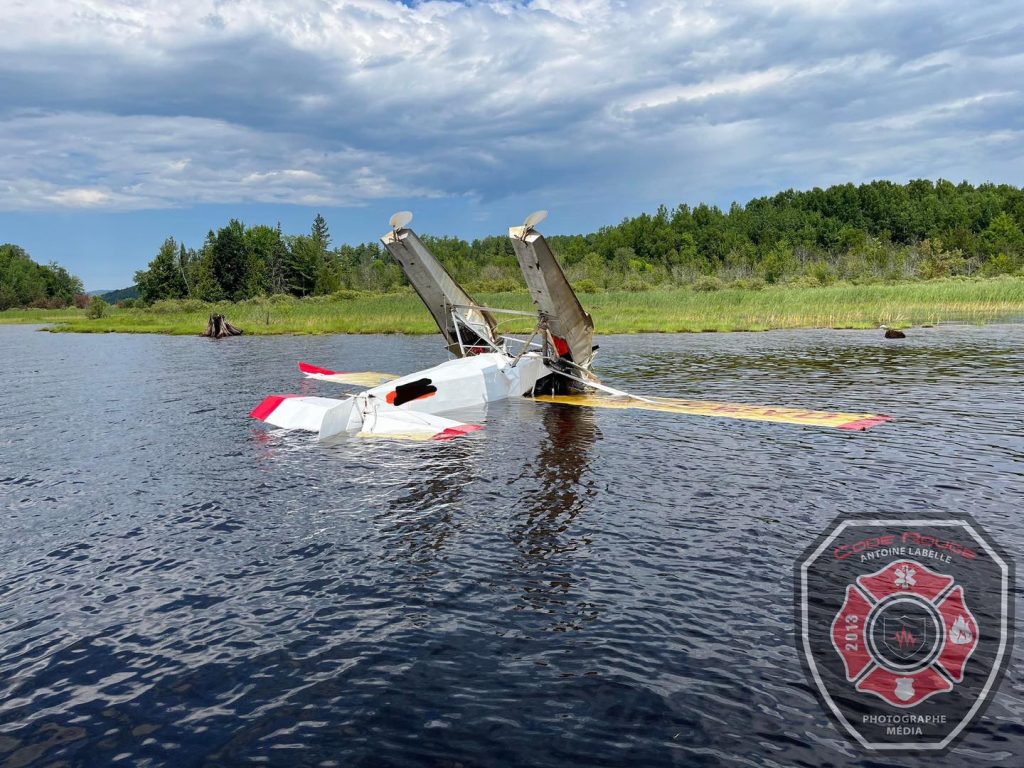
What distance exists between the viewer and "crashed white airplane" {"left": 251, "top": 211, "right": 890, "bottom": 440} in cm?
1680

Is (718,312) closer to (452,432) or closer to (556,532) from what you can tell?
(452,432)

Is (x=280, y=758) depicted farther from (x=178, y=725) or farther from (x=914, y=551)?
(x=914, y=551)

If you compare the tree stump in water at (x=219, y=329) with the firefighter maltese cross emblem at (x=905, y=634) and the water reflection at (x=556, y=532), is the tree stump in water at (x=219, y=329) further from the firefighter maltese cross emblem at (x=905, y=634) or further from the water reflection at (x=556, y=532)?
the firefighter maltese cross emblem at (x=905, y=634)

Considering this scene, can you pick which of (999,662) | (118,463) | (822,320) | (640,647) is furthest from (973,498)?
(822,320)

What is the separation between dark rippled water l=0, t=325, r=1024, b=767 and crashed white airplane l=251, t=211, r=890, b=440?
86 cm

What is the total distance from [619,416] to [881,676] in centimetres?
1314

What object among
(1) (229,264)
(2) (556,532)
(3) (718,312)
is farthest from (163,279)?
(2) (556,532)

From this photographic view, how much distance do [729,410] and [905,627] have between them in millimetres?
12243

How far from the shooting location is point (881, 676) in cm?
632

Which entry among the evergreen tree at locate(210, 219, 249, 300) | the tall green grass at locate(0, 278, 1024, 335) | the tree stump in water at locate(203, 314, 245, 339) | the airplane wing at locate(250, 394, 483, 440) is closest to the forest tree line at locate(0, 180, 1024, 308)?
the evergreen tree at locate(210, 219, 249, 300)

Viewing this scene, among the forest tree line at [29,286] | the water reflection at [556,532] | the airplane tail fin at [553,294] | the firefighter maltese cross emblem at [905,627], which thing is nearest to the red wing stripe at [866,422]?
the water reflection at [556,532]

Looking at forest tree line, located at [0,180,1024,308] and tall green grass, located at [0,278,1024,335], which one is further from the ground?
forest tree line, located at [0,180,1024,308]

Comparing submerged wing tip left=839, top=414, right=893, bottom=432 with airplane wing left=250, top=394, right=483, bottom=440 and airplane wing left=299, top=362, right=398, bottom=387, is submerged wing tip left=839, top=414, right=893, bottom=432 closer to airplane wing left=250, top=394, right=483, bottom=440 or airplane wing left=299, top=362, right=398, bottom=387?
airplane wing left=250, top=394, right=483, bottom=440

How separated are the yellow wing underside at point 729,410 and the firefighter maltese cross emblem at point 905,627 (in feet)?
24.8
